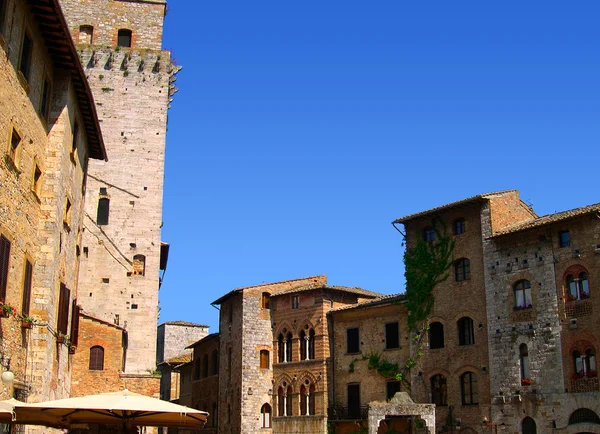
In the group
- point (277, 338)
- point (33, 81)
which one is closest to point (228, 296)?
point (277, 338)

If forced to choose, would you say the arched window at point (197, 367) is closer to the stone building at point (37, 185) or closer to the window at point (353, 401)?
the window at point (353, 401)

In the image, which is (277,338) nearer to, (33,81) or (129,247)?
(129,247)

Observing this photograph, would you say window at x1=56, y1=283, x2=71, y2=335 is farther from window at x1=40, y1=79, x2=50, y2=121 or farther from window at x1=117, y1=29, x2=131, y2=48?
window at x1=117, y1=29, x2=131, y2=48

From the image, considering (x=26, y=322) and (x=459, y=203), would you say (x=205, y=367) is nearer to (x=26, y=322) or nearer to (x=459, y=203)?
(x=459, y=203)

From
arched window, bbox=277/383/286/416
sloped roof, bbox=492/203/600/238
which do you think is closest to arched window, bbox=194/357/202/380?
arched window, bbox=277/383/286/416

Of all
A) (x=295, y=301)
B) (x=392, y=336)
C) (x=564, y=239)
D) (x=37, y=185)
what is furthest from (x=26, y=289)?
(x=295, y=301)

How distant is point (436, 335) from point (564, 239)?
834cm

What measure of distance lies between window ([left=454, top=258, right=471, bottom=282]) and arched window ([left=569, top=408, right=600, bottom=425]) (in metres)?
8.22

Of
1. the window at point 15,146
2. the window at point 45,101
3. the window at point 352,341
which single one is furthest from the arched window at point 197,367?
the window at point 15,146

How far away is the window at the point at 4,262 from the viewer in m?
16.5

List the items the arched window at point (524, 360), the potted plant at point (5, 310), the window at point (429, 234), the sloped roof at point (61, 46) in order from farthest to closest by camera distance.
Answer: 1. the window at point (429, 234)
2. the arched window at point (524, 360)
3. the sloped roof at point (61, 46)
4. the potted plant at point (5, 310)

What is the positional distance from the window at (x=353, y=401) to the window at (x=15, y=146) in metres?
27.6

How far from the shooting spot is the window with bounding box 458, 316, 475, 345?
1427 inches

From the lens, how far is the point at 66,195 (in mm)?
22453
